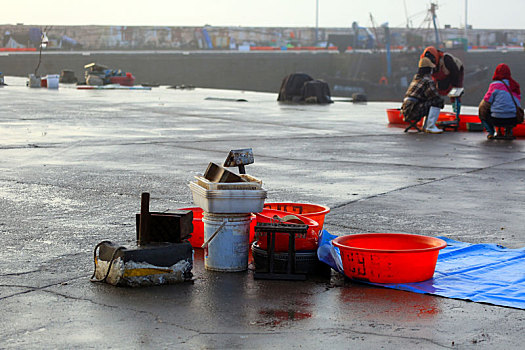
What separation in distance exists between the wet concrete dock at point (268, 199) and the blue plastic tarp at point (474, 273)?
146mm

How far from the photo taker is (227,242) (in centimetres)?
565

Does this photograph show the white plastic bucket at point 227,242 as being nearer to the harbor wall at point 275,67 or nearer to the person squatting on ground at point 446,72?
the person squatting on ground at point 446,72

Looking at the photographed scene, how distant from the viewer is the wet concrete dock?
175 inches

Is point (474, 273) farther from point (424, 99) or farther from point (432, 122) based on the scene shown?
point (432, 122)

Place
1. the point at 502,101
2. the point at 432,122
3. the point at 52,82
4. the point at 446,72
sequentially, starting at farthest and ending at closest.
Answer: the point at 52,82 < the point at 432,122 < the point at 446,72 < the point at 502,101

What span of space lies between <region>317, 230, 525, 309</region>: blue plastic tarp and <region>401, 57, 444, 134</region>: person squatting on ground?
10.3 m

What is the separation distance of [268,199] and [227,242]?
3017 mm

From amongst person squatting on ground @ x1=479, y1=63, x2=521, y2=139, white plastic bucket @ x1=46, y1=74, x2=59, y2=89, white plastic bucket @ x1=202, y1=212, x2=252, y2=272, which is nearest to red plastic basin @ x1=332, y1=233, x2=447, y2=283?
white plastic bucket @ x1=202, y1=212, x2=252, y2=272

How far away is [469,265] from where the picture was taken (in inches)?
236

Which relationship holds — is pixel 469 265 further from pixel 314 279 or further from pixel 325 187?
pixel 325 187

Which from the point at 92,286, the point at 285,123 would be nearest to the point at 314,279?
the point at 92,286

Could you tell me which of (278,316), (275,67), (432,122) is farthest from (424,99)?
(275,67)

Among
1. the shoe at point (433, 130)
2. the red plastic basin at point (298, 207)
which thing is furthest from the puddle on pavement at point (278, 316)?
the shoe at point (433, 130)

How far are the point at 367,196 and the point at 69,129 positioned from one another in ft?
30.6
